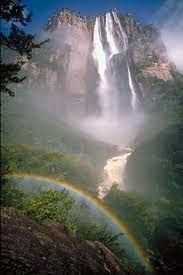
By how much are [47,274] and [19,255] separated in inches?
45.8

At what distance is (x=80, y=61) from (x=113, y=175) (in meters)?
80.3

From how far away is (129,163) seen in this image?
79.7 metres

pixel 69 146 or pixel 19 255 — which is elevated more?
pixel 69 146

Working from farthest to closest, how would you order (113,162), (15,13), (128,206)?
(113,162), (128,206), (15,13)

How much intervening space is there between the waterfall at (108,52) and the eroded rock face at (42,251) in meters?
116

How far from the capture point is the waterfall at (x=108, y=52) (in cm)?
12962

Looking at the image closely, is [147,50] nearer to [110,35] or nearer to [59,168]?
[110,35]

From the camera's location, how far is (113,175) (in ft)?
281

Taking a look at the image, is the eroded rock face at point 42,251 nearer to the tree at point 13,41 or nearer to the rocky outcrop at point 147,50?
the tree at point 13,41

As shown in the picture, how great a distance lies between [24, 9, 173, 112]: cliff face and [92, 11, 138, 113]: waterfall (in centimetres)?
193

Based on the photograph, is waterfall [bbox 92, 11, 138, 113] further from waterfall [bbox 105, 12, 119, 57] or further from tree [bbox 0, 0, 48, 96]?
tree [bbox 0, 0, 48, 96]

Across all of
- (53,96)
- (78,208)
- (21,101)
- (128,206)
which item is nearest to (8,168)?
(78,208)

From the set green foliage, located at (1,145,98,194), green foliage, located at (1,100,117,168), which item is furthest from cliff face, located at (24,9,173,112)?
green foliage, located at (1,145,98,194)

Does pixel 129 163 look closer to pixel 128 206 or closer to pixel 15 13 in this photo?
pixel 128 206
